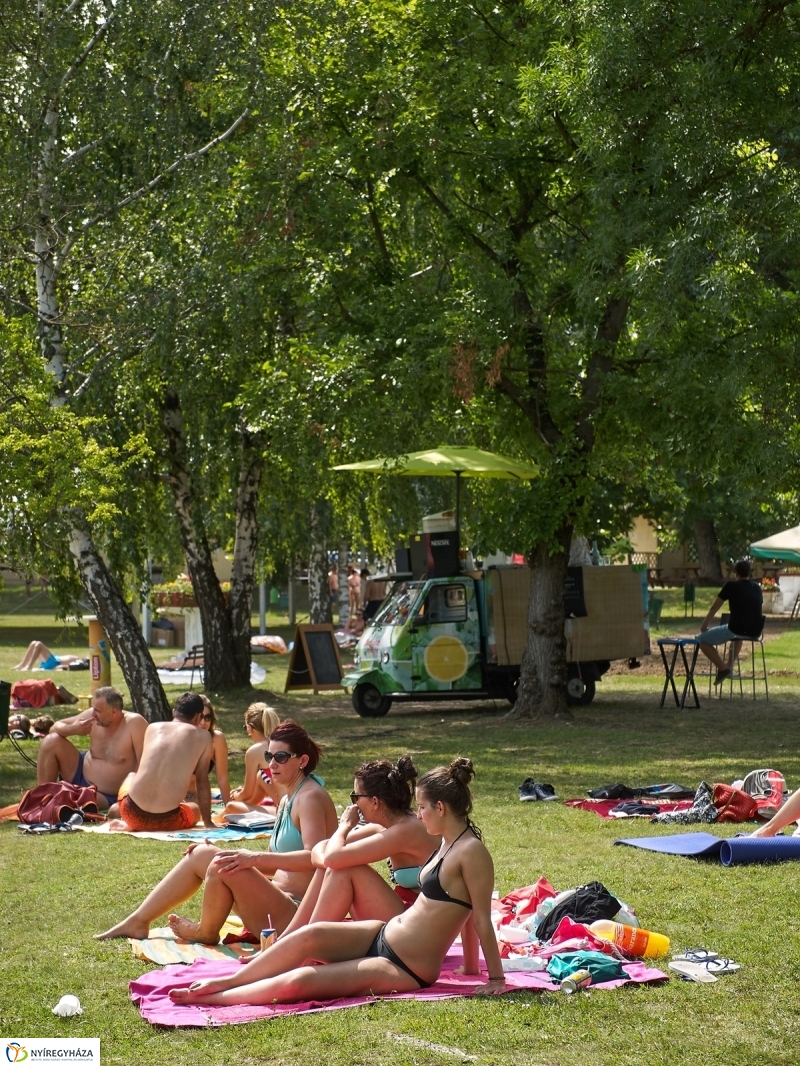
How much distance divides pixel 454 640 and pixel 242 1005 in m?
13.4

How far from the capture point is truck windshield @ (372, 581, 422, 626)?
752 inches

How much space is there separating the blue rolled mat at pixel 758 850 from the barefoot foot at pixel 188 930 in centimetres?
326

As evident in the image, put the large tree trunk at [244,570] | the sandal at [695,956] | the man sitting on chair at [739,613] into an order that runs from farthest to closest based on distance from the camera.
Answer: the large tree trunk at [244,570]
the man sitting on chair at [739,613]
the sandal at [695,956]

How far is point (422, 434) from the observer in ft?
63.1

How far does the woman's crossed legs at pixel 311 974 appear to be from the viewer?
590cm

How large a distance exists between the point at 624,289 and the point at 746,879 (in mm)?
7601

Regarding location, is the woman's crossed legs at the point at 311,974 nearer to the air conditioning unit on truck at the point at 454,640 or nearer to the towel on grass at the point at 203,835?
Answer: the towel on grass at the point at 203,835

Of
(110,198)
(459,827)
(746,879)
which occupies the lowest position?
(746,879)

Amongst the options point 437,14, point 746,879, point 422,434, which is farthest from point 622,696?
point 746,879

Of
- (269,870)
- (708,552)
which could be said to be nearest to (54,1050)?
(269,870)

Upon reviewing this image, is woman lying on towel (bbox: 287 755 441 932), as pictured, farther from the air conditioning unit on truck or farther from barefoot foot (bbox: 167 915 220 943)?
the air conditioning unit on truck

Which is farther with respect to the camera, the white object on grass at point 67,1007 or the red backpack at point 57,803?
the red backpack at point 57,803

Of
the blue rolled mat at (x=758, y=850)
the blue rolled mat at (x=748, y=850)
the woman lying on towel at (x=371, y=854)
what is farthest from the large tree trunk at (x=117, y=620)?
the woman lying on towel at (x=371, y=854)

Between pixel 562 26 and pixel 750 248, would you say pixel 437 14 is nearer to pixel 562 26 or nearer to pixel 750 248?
pixel 562 26
